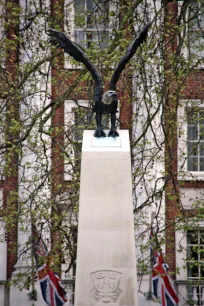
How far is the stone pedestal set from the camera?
20.3 metres

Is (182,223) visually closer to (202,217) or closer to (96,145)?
(202,217)

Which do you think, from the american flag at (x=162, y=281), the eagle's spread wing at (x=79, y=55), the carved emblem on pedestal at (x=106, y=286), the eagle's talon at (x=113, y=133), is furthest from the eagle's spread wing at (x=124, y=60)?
the american flag at (x=162, y=281)

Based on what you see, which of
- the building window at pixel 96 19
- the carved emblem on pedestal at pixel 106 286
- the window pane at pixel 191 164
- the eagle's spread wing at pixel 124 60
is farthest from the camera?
the window pane at pixel 191 164

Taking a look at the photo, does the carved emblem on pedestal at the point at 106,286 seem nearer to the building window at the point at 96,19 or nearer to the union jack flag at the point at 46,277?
the union jack flag at the point at 46,277

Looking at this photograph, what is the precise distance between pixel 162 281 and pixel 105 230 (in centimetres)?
916

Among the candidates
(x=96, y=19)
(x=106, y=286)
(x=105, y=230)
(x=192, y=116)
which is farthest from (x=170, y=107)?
Answer: (x=106, y=286)

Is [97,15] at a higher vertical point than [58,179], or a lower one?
higher

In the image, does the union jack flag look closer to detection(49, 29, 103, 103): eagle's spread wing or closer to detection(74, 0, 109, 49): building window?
detection(74, 0, 109, 49): building window

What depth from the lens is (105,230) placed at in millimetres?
20531

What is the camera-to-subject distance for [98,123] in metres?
21.4

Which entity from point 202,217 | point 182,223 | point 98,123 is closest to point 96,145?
point 98,123

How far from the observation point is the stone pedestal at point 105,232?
20.3 meters

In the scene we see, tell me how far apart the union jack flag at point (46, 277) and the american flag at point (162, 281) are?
212 centimetres

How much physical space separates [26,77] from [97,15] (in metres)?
3.41
